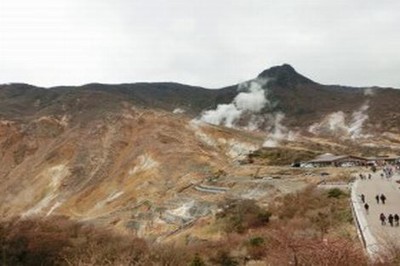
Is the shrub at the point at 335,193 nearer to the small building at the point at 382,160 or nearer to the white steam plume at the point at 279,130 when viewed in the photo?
the small building at the point at 382,160

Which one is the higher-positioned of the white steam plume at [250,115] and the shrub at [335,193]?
the white steam plume at [250,115]

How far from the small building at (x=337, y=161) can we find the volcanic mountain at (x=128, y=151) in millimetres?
5452

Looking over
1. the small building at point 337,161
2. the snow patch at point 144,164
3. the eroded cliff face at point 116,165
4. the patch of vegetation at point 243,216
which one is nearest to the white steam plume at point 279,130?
the eroded cliff face at point 116,165

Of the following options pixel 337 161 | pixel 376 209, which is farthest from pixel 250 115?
pixel 376 209

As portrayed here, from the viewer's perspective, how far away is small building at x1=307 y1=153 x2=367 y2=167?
86.2 metres

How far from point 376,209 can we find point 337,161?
48.0 m

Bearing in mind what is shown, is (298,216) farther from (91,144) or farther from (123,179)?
(91,144)

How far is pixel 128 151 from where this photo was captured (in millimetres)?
93438

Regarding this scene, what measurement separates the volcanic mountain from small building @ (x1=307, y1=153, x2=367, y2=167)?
5452 mm

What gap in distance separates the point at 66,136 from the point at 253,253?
245 feet

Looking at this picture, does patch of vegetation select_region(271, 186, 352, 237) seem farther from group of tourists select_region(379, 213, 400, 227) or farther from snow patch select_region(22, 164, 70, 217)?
snow patch select_region(22, 164, 70, 217)

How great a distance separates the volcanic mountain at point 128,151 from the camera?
67.4 metres

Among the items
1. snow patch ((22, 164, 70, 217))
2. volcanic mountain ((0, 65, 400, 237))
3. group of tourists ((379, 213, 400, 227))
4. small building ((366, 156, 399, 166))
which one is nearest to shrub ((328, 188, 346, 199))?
group of tourists ((379, 213, 400, 227))

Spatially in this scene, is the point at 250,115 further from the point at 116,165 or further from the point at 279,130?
the point at 116,165
